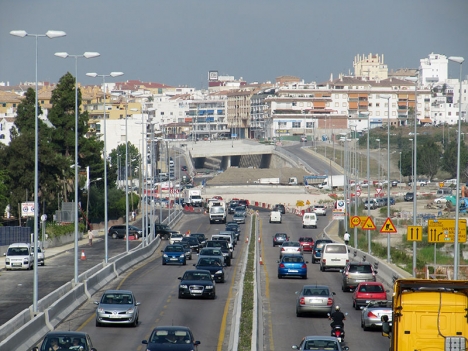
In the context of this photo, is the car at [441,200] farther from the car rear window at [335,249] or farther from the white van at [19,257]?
the white van at [19,257]

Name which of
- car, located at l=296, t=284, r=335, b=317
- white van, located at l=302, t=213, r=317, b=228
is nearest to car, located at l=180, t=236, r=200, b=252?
Answer: white van, located at l=302, t=213, r=317, b=228

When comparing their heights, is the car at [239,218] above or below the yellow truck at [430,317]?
below

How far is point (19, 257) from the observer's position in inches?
2084

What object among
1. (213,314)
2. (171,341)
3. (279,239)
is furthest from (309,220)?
→ (171,341)

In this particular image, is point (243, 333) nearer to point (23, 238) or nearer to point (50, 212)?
point (23, 238)

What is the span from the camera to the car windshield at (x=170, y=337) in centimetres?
2230

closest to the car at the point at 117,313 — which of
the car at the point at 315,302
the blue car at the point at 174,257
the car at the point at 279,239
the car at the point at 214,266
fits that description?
the car at the point at 315,302

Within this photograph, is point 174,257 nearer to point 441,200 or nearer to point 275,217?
point 275,217

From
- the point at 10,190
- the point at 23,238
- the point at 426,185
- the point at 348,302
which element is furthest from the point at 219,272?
the point at 426,185

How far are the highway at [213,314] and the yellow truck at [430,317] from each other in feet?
30.6

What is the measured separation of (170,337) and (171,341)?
17 cm

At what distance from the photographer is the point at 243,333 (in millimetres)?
25906

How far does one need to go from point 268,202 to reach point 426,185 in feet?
108

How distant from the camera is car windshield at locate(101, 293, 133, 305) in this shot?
1184 inches
